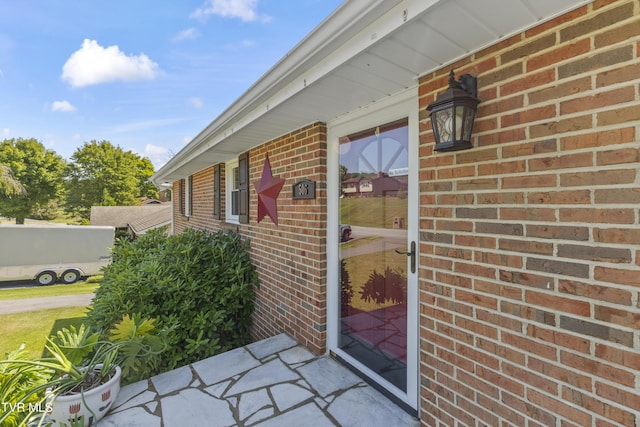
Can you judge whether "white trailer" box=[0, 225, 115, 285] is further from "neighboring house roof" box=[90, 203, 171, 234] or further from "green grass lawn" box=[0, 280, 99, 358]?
"neighboring house roof" box=[90, 203, 171, 234]

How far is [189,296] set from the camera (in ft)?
12.6

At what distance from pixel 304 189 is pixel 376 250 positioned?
1086mm

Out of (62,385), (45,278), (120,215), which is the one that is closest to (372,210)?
(62,385)

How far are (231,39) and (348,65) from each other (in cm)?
576

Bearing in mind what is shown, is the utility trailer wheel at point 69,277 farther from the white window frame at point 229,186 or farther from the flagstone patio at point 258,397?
the flagstone patio at point 258,397

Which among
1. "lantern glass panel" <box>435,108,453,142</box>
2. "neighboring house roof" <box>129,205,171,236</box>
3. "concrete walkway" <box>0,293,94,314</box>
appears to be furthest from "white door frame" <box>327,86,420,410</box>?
"neighboring house roof" <box>129,205,171,236</box>

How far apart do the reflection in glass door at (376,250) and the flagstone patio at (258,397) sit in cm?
28

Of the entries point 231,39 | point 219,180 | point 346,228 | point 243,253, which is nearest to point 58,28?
point 231,39

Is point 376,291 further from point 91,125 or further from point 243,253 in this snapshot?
point 91,125

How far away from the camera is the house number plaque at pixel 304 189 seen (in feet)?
10.3

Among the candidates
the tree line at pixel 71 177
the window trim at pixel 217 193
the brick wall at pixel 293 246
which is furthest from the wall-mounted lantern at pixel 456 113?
the tree line at pixel 71 177

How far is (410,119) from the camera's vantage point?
2258 mm

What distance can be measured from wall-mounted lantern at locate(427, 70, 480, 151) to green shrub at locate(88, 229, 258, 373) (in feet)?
11.0

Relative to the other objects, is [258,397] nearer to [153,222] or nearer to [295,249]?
[295,249]
